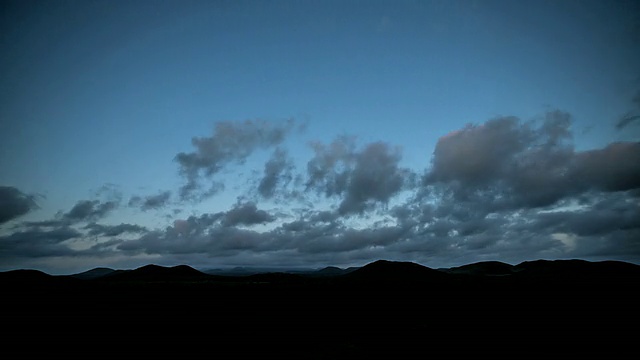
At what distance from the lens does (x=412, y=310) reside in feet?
215

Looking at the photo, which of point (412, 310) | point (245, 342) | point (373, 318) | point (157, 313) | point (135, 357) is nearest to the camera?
point (135, 357)

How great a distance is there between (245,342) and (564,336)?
4441cm

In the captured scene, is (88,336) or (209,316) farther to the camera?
(209,316)

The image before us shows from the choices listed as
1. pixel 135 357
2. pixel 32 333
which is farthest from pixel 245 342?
pixel 32 333

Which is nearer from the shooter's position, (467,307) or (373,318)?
(373,318)

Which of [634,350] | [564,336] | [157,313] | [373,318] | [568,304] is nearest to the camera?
[634,350]

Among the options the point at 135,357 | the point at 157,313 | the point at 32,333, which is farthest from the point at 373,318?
the point at 32,333

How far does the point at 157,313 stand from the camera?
201ft

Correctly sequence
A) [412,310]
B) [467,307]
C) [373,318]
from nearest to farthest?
1. [373,318]
2. [412,310]
3. [467,307]

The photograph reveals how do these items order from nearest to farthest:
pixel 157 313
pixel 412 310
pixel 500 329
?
pixel 500 329 → pixel 157 313 → pixel 412 310

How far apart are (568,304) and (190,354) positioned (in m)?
89.5

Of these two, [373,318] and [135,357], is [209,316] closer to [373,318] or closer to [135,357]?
[135,357]

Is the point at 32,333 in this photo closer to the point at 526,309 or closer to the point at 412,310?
the point at 412,310

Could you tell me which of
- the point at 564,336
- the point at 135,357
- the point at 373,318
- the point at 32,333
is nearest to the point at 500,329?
the point at 564,336
